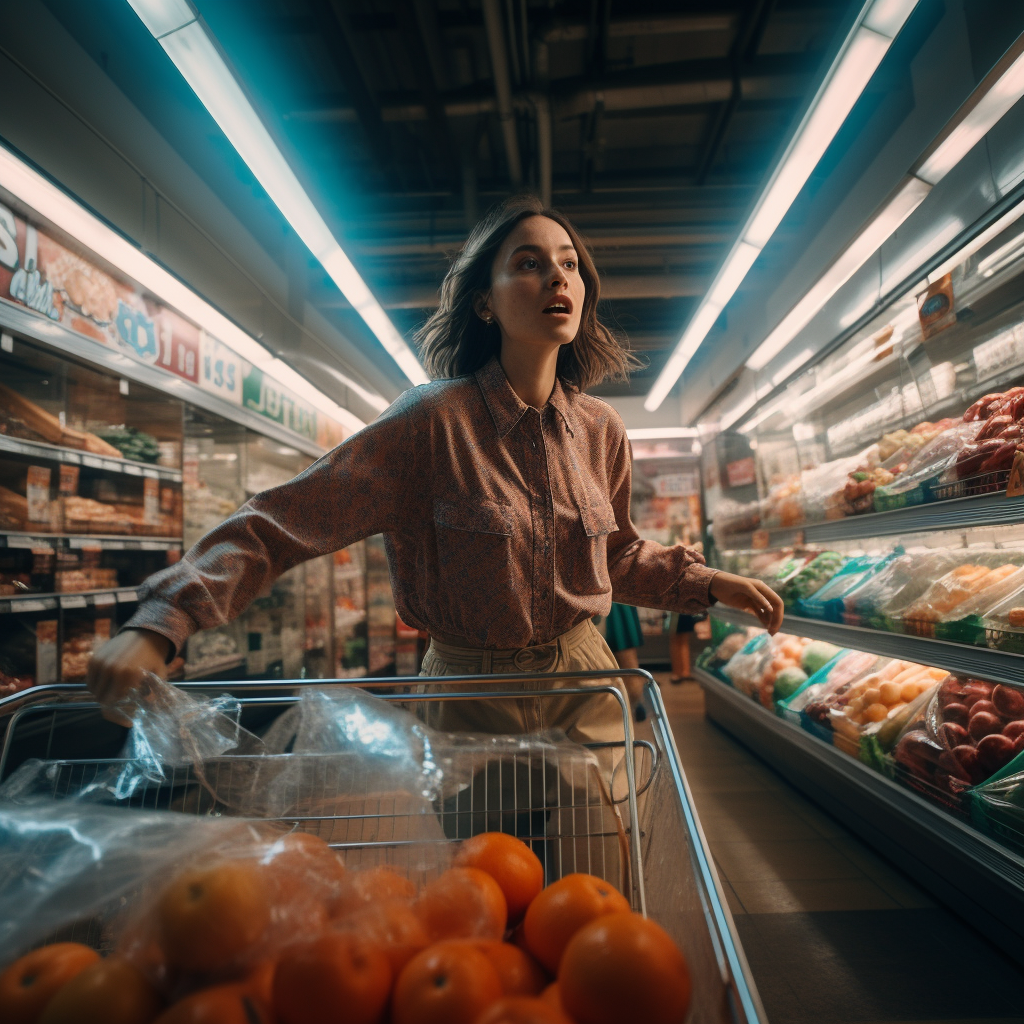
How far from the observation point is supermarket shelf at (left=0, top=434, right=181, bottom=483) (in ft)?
8.77

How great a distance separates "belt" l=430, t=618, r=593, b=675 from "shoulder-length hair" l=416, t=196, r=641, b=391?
2.43ft

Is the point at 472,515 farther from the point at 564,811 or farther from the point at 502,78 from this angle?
the point at 502,78

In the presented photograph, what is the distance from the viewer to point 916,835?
95.1 inches

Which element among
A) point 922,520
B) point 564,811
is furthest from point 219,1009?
point 922,520

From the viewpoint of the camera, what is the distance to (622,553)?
5.32 ft

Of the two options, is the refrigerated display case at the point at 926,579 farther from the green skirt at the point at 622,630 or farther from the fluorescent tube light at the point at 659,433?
the fluorescent tube light at the point at 659,433

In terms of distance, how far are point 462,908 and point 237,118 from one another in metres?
2.67

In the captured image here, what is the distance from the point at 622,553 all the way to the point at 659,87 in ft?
12.9

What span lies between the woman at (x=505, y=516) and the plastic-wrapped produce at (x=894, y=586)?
1.81m

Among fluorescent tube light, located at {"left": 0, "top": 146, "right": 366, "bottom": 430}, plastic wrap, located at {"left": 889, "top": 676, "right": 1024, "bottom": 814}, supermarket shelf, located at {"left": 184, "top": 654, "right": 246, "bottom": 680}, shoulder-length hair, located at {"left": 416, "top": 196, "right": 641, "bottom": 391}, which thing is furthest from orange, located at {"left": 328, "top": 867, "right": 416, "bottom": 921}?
supermarket shelf, located at {"left": 184, "top": 654, "right": 246, "bottom": 680}

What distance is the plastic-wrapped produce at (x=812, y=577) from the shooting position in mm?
3758

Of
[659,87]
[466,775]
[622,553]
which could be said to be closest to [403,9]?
[659,87]

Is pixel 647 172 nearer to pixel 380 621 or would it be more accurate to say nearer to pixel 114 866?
pixel 380 621

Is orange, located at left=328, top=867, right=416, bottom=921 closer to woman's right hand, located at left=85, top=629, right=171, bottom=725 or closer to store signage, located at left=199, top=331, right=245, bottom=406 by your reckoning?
woman's right hand, located at left=85, top=629, right=171, bottom=725
